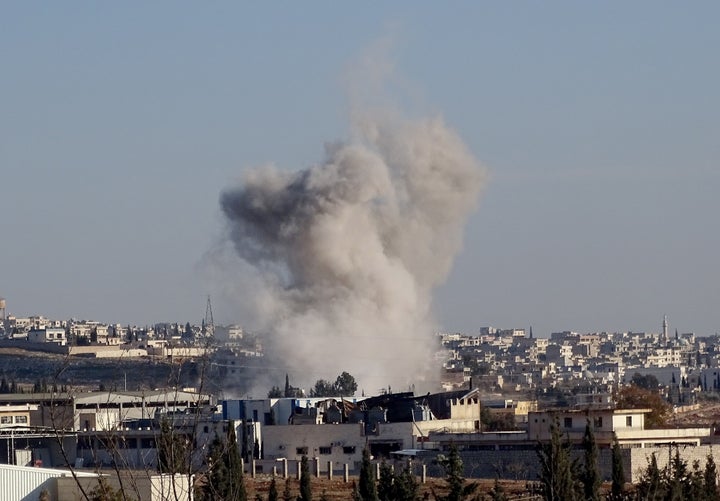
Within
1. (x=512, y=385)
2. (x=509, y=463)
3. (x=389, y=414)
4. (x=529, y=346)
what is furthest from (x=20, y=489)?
(x=529, y=346)

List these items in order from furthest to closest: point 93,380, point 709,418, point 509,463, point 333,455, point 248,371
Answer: point 93,380
point 248,371
point 709,418
point 333,455
point 509,463

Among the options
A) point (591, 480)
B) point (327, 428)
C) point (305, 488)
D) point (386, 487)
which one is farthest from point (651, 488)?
Result: point (327, 428)

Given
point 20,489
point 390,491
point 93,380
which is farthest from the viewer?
point 93,380

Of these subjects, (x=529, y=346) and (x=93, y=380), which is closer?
(x=93, y=380)

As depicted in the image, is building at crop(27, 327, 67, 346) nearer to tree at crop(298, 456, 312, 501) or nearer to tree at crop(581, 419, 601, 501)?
tree at crop(298, 456, 312, 501)

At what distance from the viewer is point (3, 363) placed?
303 feet

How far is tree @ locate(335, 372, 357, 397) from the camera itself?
54156 mm

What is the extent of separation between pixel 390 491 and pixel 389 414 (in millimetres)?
16773

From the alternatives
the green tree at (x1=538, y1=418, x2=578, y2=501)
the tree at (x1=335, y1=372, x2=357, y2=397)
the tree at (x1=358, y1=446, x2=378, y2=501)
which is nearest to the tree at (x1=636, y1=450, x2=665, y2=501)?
the green tree at (x1=538, y1=418, x2=578, y2=501)

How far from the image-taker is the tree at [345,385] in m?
54.2

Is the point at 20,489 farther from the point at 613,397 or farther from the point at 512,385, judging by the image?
the point at 512,385

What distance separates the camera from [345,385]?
5491 centimetres

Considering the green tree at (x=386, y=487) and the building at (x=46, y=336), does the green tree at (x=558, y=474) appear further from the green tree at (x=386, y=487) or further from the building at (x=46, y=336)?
the building at (x=46, y=336)

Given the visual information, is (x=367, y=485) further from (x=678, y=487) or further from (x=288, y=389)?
(x=288, y=389)
